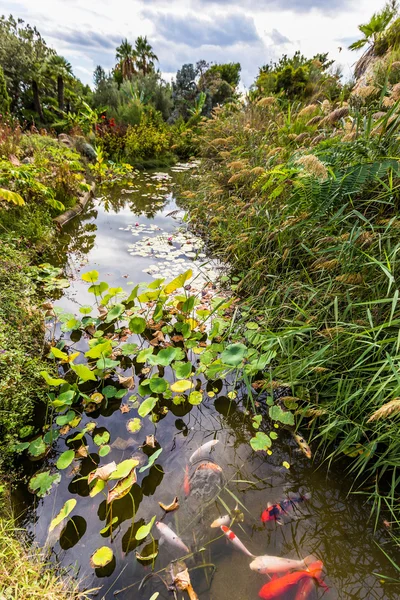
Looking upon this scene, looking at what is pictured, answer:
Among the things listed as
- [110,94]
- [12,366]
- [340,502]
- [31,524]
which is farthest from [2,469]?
[110,94]

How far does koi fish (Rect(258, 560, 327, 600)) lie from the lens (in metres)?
1.17

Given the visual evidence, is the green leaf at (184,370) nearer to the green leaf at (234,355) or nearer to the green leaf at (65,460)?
the green leaf at (234,355)

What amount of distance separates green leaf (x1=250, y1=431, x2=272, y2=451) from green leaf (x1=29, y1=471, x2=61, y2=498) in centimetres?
106

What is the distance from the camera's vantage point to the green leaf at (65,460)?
1483 millimetres

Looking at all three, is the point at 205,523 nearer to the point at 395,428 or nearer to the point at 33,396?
the point at 395,428

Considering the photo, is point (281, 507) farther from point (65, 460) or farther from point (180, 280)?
point (180, 280)

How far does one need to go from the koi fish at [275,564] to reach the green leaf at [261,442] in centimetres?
46

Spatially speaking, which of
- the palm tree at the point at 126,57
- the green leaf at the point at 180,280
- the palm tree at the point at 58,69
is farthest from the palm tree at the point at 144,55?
the green leaf at the point at 180,280

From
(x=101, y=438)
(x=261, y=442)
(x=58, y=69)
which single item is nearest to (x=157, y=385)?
(x=101, y=438)

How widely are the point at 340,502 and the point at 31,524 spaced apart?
5.16 feet

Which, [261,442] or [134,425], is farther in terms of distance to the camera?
[134,425]

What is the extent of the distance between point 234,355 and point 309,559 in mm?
1001

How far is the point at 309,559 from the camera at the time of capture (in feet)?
4.19

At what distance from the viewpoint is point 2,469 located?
58.2 inches
